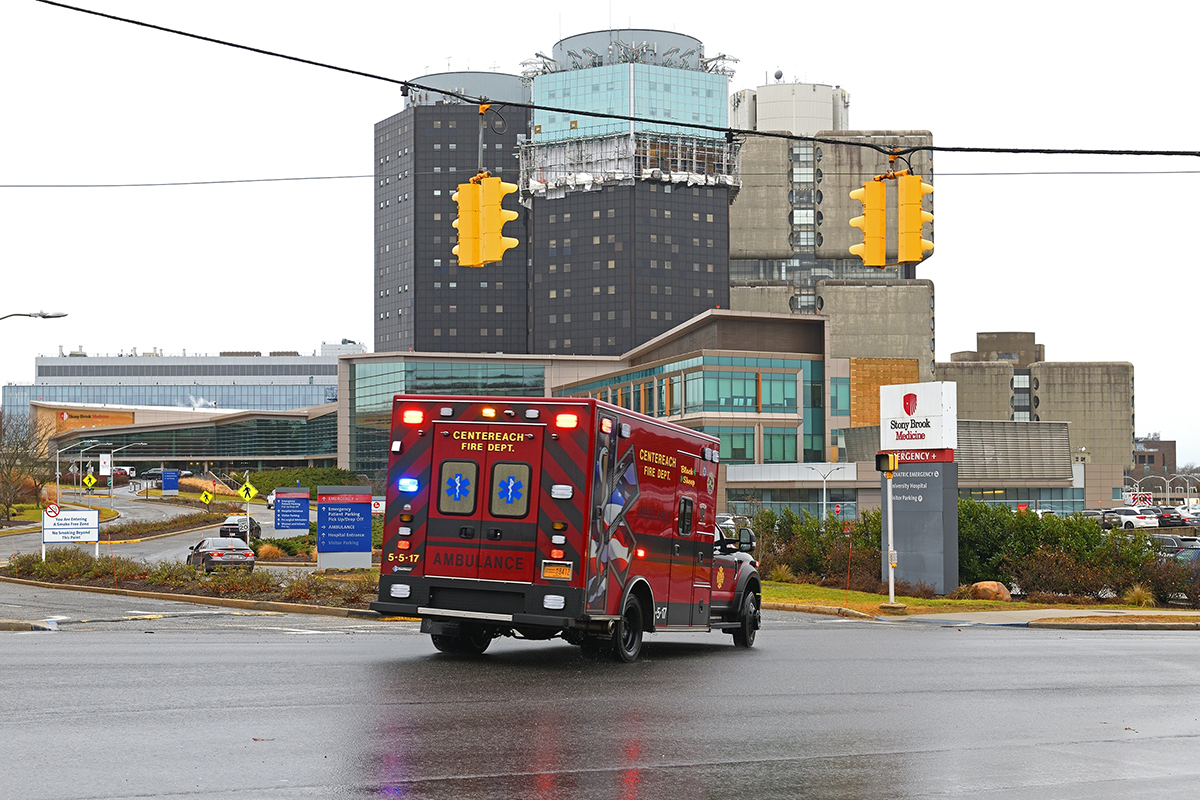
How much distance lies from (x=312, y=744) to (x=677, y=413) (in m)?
101

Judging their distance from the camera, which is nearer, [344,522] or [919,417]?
[919,417]

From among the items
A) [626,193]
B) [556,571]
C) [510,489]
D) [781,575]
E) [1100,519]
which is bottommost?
[781,575]

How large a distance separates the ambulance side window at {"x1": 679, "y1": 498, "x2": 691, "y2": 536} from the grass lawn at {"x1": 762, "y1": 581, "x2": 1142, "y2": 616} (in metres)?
10.5

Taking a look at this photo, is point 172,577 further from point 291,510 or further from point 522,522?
point 291,510

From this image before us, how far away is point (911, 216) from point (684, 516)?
496cm

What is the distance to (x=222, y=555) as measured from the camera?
1383 inches

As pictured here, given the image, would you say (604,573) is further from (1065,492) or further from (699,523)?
(1065,492)

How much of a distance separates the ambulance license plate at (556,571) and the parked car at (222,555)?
848 inches

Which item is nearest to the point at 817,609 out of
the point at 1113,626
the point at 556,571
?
the point at 1113,626

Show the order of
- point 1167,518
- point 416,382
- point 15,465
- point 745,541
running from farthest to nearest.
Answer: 1. point 416,382
2. point 1167,518
3. point 15,465
4. point 745,541

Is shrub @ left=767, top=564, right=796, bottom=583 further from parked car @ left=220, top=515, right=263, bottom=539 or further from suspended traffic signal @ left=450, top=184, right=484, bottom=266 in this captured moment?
parked car @ left=220, top=515, right=263, bottom=539

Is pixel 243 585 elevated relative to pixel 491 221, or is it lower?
lower

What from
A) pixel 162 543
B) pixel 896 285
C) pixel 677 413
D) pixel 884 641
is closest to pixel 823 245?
pixel 896 285

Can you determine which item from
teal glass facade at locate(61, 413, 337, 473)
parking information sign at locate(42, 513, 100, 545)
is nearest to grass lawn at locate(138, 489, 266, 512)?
teal glass facade at locate(61, 413, 337, 473)
